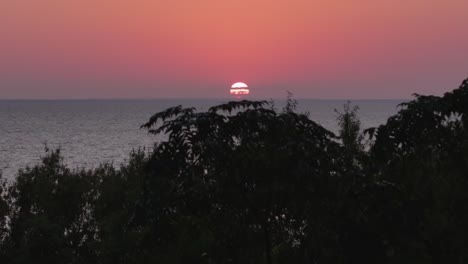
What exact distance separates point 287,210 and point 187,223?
10.1 feet

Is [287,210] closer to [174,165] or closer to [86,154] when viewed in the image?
[174,165]

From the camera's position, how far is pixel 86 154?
114m

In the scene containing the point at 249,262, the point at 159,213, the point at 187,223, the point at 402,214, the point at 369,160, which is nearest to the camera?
the point at 159,213

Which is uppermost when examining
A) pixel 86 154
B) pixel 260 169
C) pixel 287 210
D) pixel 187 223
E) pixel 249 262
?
pixel 260 169

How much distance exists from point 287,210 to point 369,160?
2200 millimetres

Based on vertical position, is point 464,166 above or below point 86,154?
above

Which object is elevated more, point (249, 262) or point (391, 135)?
point (391, 135)

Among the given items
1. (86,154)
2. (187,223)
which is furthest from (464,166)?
(86,154)

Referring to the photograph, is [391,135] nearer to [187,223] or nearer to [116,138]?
[187,223]

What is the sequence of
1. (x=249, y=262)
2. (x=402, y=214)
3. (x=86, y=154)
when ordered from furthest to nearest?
(x=86, y=154), (x=249, y=262), (x=402, y=214)

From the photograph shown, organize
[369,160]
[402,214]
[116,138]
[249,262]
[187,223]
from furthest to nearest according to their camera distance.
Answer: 1. [116,138]
2. [249,262]
3. [187,223]
4. [369,160]
5. [402,214]

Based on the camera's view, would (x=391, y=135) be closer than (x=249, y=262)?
Yes

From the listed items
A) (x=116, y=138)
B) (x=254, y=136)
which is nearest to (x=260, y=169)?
(x=254, y=136)

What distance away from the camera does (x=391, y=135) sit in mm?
10750
